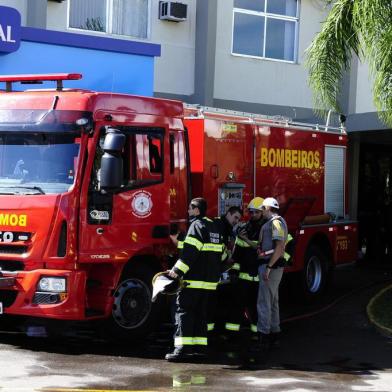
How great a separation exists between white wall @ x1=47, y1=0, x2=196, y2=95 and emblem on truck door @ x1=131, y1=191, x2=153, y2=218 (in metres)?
8.25

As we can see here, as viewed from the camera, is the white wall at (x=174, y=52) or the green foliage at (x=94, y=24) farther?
the white wall at (x=174, y=52)

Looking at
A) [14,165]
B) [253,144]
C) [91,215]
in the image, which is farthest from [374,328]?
[14,165]

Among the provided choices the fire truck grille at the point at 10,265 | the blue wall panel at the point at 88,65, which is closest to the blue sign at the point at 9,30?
the blue wall panel at the point at 88,65

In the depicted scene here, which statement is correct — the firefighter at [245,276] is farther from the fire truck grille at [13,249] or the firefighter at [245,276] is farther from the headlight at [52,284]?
the fire truck grille at [13,249]

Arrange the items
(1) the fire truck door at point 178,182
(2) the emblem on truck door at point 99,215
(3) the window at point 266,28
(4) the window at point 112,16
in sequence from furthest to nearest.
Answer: (3) the window at point 266,28
(4) the window at point 112,16
(1) the fire truck door at point 178,182
(2) the emblem on truck door at point 99,215

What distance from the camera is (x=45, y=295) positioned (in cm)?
837

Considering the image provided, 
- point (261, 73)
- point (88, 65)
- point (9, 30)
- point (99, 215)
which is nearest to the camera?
point (99, 215)

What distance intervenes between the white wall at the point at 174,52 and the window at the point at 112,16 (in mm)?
212

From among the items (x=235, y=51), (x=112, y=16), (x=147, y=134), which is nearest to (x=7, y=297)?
(x=147, y=134)

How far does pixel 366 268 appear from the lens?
18172mm

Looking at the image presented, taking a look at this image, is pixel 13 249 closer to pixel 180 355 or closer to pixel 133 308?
pixel 133 308

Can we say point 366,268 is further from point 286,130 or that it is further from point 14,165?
point 14,165

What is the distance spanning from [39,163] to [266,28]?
11.6 meters

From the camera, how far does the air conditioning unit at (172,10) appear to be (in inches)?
663
